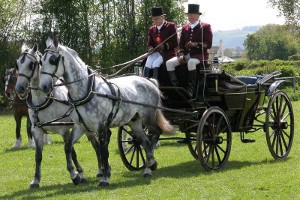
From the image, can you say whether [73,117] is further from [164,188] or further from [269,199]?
[269,199]

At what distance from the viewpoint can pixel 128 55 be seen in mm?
33062

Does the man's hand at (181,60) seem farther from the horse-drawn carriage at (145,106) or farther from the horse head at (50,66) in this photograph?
the horse head at (50,66)

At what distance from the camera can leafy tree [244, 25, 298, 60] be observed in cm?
12225

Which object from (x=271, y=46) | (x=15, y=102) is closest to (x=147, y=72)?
(x=15, y=102)

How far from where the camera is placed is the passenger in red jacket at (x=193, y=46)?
1098 cm

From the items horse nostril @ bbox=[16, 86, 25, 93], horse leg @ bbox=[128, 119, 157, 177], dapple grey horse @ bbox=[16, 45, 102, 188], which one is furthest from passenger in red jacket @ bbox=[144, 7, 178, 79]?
horse nostril @ bbox=[16, 86, 25, 93]

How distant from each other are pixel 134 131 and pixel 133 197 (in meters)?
2.36

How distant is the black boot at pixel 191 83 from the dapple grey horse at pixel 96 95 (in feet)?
2.43

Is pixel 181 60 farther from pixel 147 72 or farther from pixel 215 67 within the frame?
pixel 147 72

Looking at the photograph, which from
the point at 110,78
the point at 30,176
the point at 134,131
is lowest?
the point at 30,176

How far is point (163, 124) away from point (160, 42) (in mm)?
1524

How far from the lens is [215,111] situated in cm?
1090

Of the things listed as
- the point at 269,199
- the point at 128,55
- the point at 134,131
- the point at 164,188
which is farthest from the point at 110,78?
the point at 128,55

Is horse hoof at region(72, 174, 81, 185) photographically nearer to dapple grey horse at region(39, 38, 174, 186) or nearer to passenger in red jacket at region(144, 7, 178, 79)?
dapple grey horse at region(39, 38, 174, 186)
